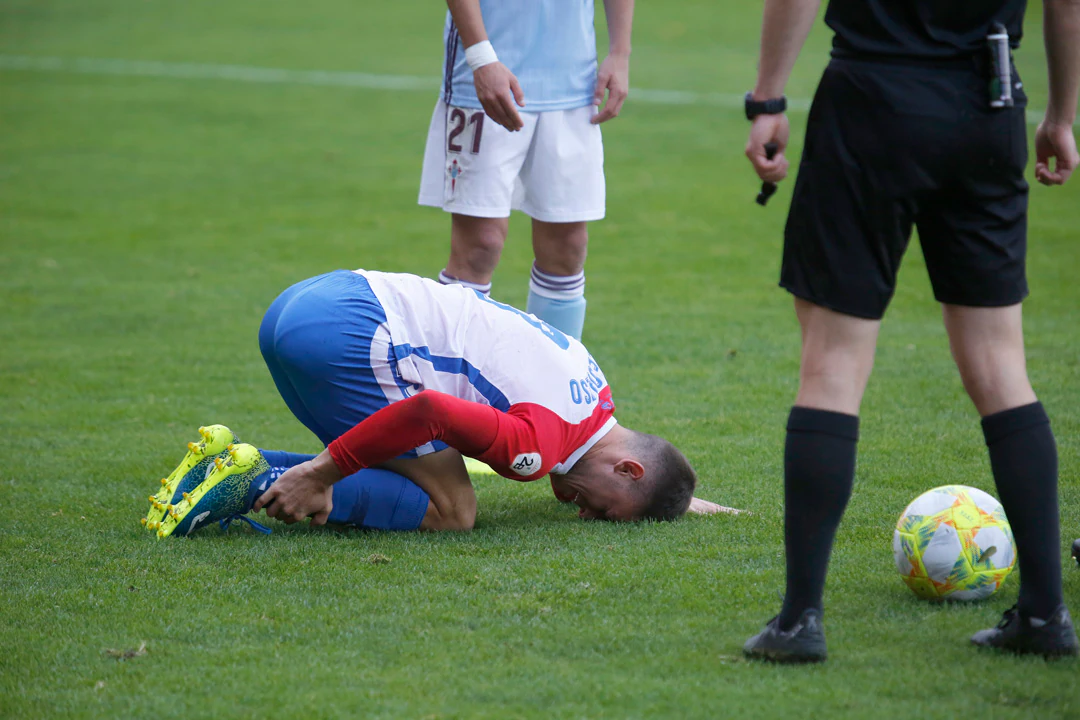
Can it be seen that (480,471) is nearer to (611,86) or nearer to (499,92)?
(499,92)

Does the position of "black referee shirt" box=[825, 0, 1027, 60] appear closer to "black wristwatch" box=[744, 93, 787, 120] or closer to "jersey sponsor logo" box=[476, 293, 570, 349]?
"black wristwatch" box=[744, 93, 787, 120]

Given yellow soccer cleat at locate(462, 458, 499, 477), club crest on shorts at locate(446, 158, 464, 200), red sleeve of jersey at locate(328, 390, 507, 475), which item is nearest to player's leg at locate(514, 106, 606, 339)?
club crest on shorts at locate(446, 158, 464, 200)

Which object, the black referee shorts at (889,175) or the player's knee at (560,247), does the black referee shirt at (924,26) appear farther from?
the player's knee at (560,247)

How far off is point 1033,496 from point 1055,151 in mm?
757

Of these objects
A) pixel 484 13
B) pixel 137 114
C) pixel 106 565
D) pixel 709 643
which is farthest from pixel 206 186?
pixel 709 643

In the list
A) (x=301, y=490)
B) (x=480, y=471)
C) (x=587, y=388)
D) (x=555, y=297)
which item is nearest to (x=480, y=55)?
(x=555, y=297)

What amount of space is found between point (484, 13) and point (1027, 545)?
2.93 metres

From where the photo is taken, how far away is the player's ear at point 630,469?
373 cm

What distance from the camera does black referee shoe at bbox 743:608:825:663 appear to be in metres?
2.61

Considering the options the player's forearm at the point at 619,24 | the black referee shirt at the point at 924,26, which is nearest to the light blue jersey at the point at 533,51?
the player's forearm at the point at 619,24

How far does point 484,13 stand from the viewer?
471 cm

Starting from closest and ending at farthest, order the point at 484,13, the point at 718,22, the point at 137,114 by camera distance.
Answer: the point at 484,13 → the point at 137,114 → the point at 718,22

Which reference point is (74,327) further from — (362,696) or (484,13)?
(362,696)

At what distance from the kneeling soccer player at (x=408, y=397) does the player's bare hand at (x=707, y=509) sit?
5 centimetres
